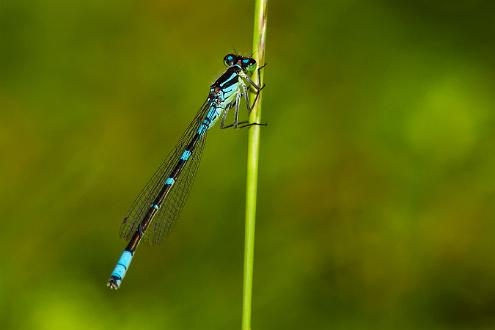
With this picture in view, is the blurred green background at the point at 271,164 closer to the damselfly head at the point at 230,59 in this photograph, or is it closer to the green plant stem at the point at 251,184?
the damselfly head at the point at 230,59

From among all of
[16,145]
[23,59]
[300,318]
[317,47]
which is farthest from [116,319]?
[317,47]

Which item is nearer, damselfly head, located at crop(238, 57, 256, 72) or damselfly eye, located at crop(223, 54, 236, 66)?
damselfly head, located at crop(238, 57, 256, 72)

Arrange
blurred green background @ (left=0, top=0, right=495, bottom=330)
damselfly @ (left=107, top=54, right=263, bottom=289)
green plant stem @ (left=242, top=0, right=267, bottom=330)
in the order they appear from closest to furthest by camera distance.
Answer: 1. green plant stem @ (left=242, top=0, right=267, bottom=330)
2. blurred green background @ (left=0, top=0, right=495, bottom=330)
3. damselfly @ (left=107, top=54, right=263, bottom=289)

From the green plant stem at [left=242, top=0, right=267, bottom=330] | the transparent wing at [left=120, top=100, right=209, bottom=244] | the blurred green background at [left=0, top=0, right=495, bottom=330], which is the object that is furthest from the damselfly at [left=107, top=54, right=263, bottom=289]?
the green plant stem at [left=242, top=0, right=267, bottom=330]

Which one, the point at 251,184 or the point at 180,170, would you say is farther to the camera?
the point at 180,170

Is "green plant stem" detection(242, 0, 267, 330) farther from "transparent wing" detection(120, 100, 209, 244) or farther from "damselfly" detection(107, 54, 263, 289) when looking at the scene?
"transparent wing" detection(120, 100, 209, 244)

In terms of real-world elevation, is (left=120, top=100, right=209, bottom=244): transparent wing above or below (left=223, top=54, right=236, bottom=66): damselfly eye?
below

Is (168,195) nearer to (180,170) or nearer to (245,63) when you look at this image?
(180,170)

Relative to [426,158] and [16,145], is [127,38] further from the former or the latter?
[426,158]

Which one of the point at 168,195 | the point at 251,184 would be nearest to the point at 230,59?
the point at 168,195
